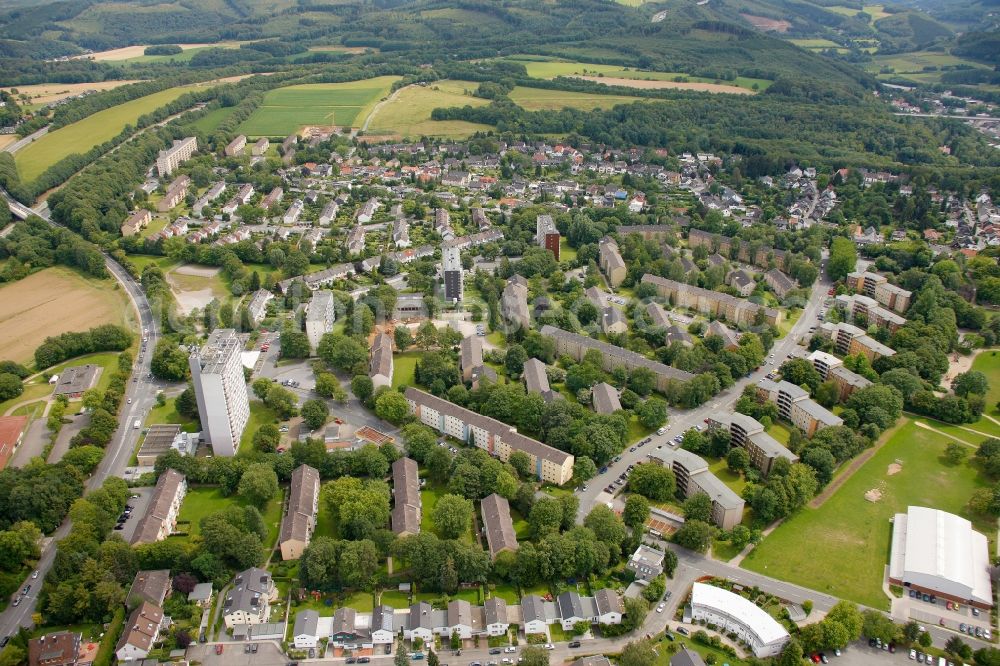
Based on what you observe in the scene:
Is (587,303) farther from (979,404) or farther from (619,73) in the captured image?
(619,73)

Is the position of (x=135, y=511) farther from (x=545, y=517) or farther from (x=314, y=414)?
(x=545, y=517)

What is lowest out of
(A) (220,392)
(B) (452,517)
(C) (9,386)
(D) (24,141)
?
(C) (9,386)

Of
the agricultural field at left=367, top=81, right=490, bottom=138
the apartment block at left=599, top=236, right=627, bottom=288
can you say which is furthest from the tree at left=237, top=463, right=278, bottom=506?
the agricultural field at left=367, top=81, right=490, bottom=138

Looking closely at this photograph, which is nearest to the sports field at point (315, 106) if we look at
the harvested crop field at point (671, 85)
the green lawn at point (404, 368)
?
the harvested crop field at point (671, 85)

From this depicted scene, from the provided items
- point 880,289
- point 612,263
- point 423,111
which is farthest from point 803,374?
point 423,111

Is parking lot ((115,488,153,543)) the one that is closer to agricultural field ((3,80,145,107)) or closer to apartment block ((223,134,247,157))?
apartment block ((223,134,247,157))

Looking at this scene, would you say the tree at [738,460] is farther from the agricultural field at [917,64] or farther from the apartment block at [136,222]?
the agricultural field at [917,64]
